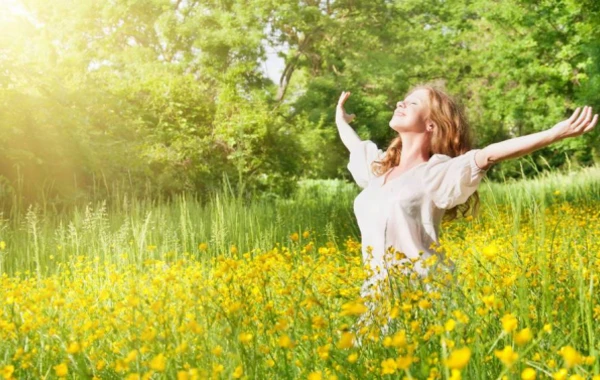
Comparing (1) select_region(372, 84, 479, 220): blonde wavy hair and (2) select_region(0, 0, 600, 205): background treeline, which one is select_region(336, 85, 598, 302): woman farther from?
(2) select_region(0, 0, 600, 205): background treeline

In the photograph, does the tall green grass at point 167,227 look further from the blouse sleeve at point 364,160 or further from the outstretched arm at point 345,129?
the outstretched arm at point 345,129

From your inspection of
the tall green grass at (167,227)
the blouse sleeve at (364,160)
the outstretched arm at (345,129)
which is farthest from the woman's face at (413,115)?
the tall green grass at (167,227)

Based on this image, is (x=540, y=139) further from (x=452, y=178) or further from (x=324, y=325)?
(x=324, y=325)

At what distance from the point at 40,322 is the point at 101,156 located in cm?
712

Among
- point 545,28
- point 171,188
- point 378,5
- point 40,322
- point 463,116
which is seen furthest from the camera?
point 378,5

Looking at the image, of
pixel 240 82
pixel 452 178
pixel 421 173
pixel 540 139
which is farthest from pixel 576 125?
pixel 240 82

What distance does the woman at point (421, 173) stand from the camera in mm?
2752

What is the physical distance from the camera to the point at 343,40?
23.7m

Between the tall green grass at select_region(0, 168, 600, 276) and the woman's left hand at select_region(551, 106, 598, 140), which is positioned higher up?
the woman's left hand at select_region(551, 106, 598, 140)

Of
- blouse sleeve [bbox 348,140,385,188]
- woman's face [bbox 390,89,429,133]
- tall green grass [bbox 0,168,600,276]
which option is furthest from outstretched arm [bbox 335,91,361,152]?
tall green grass [bbox 0,168,600,276]

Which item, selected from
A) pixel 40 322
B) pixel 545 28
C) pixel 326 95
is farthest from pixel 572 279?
pixel 326 95

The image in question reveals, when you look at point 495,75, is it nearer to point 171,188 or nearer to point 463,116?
point 171,188

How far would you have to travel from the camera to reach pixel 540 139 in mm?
2494

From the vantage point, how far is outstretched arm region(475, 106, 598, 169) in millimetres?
2424
